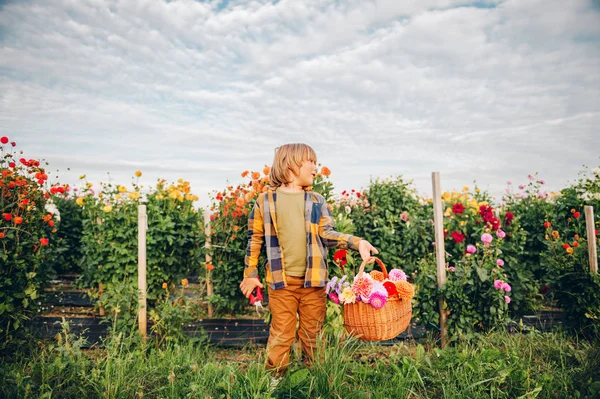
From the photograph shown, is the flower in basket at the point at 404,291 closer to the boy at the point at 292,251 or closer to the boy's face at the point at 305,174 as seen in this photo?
the boy at the point at 292,251

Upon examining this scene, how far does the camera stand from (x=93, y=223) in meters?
5.20

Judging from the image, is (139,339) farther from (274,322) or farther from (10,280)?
(274,322)

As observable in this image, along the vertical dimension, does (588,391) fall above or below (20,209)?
below

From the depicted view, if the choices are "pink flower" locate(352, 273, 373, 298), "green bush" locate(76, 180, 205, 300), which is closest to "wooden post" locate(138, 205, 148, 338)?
"green bush" locate(76, 180, 205, 300)

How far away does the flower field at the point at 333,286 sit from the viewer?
2.50m

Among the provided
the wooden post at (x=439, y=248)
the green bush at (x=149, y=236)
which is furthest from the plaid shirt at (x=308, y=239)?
the green bush at (x=149, y=236)

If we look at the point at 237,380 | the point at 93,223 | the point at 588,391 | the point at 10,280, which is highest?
the point at 93,223

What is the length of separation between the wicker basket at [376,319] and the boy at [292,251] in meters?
0.29

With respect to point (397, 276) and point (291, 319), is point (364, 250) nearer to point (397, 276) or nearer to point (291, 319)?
point (397, 276)

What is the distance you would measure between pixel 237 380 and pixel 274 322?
0.42 meters

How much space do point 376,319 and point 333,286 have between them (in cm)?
37

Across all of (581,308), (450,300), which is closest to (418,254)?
(450,300)

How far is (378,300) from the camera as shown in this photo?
91.4 inches

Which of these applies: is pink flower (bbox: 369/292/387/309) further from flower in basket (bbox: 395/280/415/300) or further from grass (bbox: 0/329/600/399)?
grass (bbox: 0/329/600/399)
